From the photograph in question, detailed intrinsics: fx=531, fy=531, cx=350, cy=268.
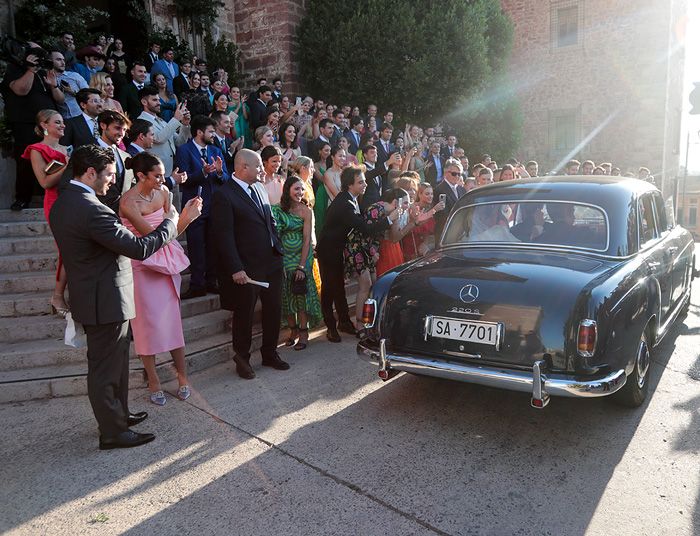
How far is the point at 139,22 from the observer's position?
12453 mm

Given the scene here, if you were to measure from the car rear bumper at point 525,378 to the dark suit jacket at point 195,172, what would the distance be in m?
3.40

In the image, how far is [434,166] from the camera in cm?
1205

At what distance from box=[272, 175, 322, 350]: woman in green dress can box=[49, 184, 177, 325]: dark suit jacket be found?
2.13 metres

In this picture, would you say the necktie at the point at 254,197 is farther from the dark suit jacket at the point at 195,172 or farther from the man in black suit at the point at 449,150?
the man in black suit at the point at 449,150

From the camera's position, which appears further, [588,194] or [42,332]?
[42,332]

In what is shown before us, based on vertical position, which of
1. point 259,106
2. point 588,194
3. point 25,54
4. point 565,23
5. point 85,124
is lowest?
point 588,194

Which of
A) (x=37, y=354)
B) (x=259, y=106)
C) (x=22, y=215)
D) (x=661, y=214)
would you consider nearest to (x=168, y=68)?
(x=259, y=106)

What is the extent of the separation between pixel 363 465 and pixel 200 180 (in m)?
4.02

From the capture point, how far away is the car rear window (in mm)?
4035

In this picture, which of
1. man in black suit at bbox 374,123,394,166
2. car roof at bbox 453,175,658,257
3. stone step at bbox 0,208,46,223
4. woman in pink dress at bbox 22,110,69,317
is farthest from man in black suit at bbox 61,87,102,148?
man in black suit at bbox 374,123,394,166

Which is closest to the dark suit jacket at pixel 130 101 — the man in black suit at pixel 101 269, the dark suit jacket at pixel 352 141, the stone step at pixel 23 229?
the stone step at pixel 23 229

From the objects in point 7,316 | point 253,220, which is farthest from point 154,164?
point 7,316

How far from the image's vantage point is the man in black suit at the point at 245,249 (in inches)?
184

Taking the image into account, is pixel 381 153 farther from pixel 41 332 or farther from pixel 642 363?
pixel 642 363
